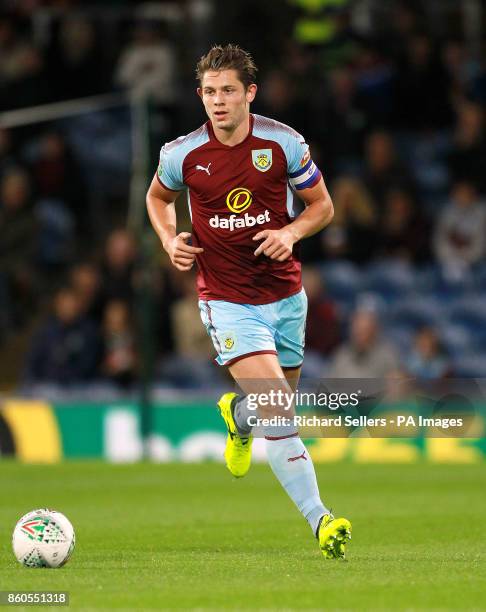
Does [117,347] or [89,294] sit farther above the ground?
[89,294]

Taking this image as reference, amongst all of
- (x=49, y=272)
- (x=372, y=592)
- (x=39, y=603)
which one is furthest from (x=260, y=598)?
(x=49, y=272)

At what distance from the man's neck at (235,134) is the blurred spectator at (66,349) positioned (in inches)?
355

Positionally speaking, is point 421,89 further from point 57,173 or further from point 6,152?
point 6,152

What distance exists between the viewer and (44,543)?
708cm

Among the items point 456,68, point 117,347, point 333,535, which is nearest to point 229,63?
point 333,535

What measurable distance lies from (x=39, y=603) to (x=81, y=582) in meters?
0.69

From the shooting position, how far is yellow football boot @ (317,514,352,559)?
7328 millimetres

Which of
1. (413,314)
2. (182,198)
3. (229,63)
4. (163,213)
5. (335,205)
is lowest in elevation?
(163,213)

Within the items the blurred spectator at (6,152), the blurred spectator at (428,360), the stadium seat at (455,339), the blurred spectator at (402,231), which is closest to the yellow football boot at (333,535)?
the blurred spectator at (428,360)

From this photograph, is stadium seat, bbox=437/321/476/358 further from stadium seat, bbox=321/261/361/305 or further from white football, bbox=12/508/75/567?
white football, bbox=12/508/75/567

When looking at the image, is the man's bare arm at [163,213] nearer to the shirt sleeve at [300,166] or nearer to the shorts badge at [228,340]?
the shorts badge at [228,340]

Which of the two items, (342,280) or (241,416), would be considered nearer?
Answer: (241,416)

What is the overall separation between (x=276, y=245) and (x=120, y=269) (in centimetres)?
973

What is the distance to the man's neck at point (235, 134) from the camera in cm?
797
